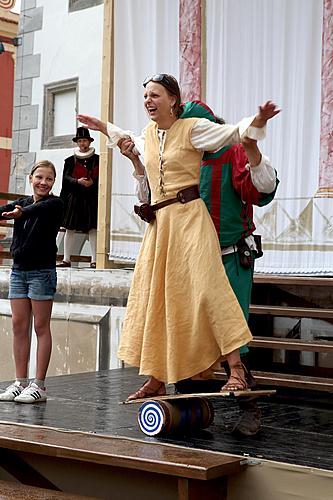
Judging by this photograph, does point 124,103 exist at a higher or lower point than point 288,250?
higher

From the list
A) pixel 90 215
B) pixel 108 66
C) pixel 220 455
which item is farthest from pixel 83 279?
pixel 220 455

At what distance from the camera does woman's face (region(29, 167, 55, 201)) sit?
4.71 m

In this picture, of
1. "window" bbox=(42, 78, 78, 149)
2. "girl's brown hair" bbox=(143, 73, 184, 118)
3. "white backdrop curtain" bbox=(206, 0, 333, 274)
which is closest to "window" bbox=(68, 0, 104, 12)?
"window" bbox=(42, 78, 78, 149)

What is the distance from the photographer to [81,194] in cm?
848

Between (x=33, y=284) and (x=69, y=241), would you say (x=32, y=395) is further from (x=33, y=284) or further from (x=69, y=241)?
(x=69, y=241)

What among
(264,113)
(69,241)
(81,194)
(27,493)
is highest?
(81,194)

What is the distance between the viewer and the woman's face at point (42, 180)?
4.71 meters

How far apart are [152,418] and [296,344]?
1.67m

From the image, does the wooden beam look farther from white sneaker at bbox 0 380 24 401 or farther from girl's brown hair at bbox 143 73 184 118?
girl's brown hair at bbox 143 73 184 118

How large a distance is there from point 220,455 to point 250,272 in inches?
38.4

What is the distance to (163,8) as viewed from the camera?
23.1ft

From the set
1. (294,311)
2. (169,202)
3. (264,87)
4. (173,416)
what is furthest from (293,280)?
(173,416)

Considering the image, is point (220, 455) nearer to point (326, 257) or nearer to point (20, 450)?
point (20, 450)

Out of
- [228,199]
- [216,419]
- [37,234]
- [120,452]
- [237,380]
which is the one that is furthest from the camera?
[37,234]
